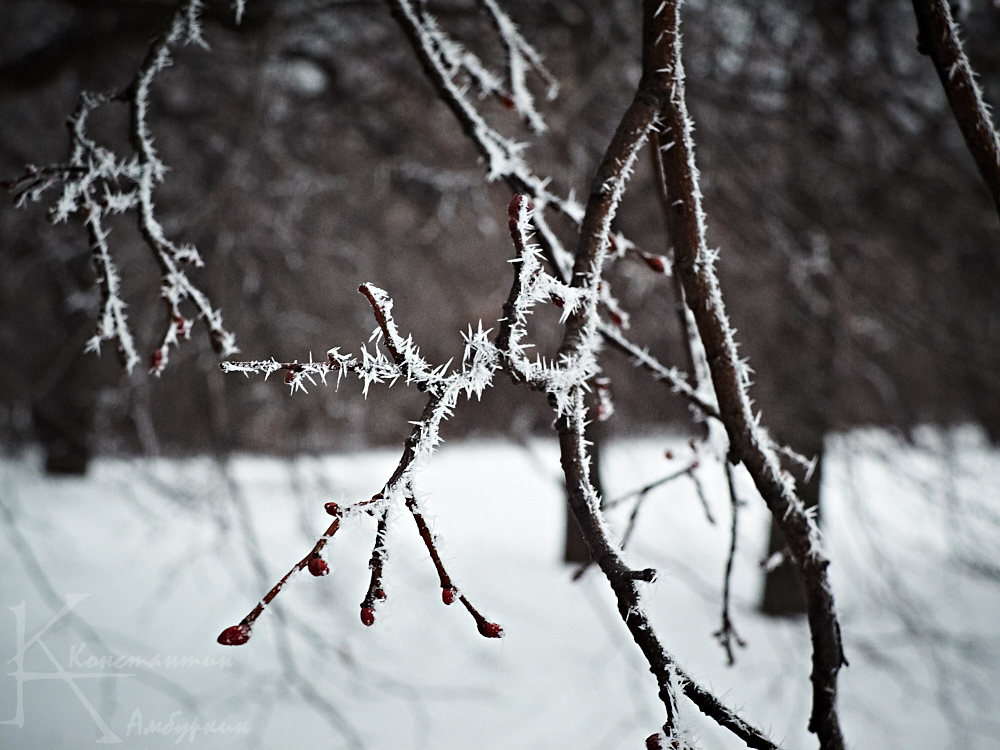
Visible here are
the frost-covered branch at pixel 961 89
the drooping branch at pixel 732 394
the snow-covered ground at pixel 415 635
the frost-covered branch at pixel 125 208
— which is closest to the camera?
the drooping branch at pixel 732 394

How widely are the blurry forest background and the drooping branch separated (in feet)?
5.60

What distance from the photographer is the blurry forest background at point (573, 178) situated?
2854mm

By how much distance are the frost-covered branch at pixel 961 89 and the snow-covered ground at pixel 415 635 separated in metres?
1.17

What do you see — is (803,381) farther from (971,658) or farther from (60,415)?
(60,415)

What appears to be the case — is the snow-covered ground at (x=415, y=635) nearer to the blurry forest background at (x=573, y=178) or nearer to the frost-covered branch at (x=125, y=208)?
the blurry forest background at (x=573, y=178)

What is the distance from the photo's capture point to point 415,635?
130 inches

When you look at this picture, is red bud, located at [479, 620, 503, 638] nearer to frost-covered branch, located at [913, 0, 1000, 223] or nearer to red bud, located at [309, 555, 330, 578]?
red bud, located at [309, 555, 330, 578]

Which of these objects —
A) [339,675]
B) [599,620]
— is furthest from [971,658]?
[339,675]

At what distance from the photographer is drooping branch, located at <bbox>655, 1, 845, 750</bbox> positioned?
2.37 feet

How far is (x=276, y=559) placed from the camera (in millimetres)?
3574

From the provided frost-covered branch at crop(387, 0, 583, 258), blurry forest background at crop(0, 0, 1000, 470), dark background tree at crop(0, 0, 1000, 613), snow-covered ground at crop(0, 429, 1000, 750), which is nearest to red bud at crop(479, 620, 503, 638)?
frost-covered branch at crop(387, 0, 583, 258)

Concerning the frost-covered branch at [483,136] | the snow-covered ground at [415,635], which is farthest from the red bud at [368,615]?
the snow-covered ground at [415,635]

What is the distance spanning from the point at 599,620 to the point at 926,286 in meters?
2.55

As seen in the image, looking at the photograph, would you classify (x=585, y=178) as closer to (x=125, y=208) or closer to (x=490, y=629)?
(x=125, y=208)
